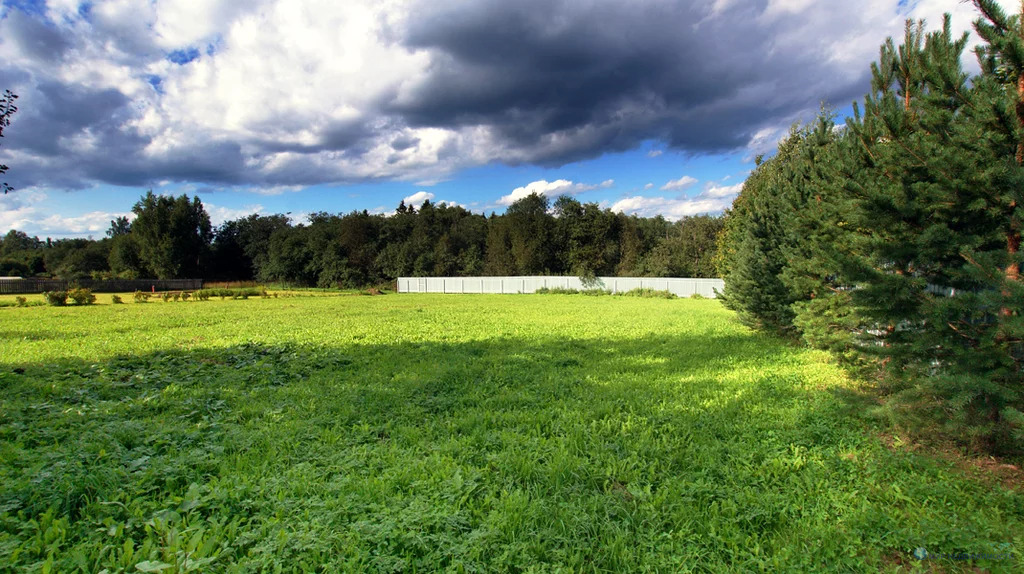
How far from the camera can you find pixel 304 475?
3.43 m

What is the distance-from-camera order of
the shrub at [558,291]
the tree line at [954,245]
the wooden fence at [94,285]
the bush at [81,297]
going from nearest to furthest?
the tree line at [954,245] < the bush at [81,297] < the shrub at [558,291] < the wooden fence at [94,285]

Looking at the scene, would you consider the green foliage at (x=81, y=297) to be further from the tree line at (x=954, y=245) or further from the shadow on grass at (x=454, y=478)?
the tree line at (x=954, y=245)

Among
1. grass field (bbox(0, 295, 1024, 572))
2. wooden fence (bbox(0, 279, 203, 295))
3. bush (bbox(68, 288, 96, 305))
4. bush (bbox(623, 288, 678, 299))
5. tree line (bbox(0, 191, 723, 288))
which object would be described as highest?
tree line (bbox(0, 191, 723, 288))

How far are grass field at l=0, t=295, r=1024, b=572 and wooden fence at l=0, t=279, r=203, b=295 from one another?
130 feet

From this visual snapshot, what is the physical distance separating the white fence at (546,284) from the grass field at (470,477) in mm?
25036

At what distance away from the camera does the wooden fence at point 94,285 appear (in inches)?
1469

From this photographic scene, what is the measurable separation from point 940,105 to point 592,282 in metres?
33.1

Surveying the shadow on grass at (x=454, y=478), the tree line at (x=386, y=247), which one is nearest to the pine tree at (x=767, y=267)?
the shadow on grass at (x=454, y=478)

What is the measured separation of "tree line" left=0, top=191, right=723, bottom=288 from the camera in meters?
41.3

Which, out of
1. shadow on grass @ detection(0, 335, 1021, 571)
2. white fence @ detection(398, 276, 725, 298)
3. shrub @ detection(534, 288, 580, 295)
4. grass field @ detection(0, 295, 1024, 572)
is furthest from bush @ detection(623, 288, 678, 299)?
shadow on grass @ detection(0, 335, 1021, 571)

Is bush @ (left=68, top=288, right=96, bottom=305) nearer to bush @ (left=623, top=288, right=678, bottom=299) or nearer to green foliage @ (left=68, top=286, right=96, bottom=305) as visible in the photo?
green foliage @ (left=68, top=286, right=96, bottom=305)

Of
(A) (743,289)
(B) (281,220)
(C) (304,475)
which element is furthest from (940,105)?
(B) (281,220)

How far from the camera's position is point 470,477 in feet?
11.2

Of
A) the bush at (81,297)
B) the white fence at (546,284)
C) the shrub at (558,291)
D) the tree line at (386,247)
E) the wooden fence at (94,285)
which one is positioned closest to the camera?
the bush at (81,297)
